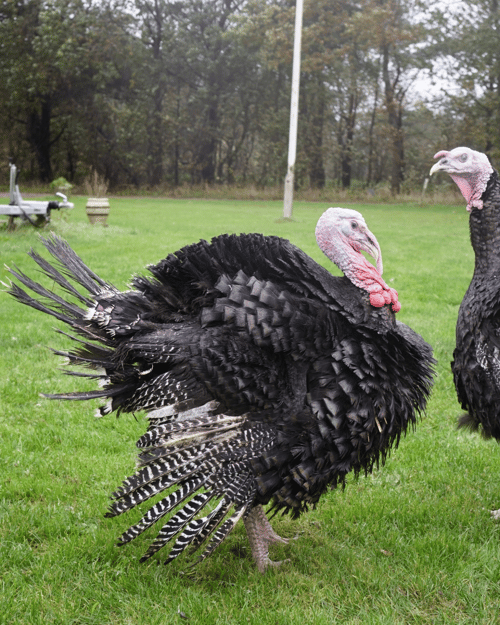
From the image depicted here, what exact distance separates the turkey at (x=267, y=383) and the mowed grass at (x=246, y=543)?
241 millimetres

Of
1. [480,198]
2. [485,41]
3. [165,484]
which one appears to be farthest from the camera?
[485,41]

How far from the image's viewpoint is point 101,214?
14.6 metres

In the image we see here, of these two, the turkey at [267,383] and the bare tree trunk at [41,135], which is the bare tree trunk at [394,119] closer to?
the bare tree trunk at [41,135]

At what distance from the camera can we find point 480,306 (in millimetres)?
3168

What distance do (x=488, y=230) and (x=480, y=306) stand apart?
0.48 m

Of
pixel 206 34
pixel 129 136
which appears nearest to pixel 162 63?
pixel 206 34

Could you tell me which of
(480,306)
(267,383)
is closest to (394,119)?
(480,306)

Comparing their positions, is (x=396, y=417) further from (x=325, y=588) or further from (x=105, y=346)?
(x=105, y=346)

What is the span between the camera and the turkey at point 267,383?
8.26 ft

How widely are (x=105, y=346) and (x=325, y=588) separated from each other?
160 centimetres

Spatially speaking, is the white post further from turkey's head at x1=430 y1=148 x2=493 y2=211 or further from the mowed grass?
turkey's head at x1=430 y1=148 x2=493 y2=211

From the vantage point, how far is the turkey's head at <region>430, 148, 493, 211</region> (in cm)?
336

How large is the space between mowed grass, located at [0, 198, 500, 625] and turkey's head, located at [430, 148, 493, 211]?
4.33ft

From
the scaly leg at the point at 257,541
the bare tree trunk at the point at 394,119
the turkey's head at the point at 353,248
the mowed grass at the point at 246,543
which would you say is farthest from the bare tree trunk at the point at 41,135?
the scaly leg at the point at 257,541
